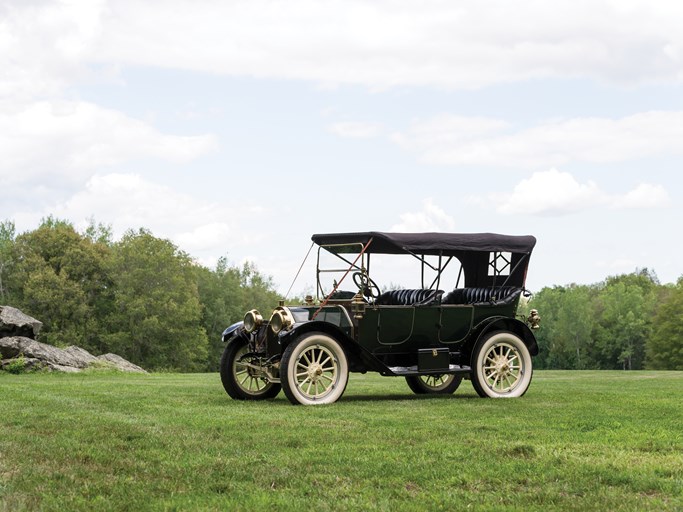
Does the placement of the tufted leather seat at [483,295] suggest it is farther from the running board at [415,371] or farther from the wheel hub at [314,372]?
the wheel hub at [314,372]

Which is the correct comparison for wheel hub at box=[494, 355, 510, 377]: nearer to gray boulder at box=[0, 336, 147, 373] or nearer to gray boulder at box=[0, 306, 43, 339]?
gray boulder at box=[0, 336, 147, 373]

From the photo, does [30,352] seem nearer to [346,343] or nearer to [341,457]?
[346,343]

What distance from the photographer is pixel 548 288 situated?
123 meters

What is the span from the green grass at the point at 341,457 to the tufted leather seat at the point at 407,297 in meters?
2.13

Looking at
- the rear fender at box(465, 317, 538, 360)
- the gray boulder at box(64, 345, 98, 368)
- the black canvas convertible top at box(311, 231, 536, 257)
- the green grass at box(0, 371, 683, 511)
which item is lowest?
the green grass at box(0, 371, 683, 511)

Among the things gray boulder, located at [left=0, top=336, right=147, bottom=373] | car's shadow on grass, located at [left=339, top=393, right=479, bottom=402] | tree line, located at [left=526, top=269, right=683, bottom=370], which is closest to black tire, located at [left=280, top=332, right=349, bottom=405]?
car's shadow on grass, located at [left=339, top=393, right=479, bottom=402]

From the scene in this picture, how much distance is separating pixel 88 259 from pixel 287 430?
175ft

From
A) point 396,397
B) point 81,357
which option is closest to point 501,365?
point 396,397

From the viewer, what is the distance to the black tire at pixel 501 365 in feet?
46.9

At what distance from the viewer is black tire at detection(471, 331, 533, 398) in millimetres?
14297

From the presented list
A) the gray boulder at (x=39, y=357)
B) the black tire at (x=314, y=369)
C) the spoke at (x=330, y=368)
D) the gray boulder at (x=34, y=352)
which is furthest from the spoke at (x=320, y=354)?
the gray boulder at (x=34, y=352)

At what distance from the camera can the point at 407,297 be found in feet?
48.4

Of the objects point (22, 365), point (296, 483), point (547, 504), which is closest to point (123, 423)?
point (296, 483)

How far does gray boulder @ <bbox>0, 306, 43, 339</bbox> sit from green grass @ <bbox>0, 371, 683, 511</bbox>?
13.9 m
